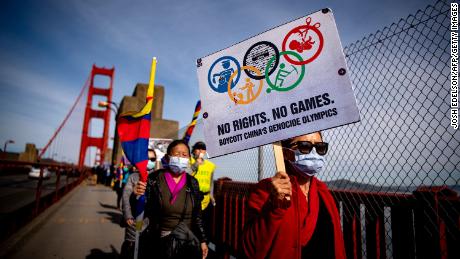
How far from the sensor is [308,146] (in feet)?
5.41

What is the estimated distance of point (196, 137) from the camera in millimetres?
6598

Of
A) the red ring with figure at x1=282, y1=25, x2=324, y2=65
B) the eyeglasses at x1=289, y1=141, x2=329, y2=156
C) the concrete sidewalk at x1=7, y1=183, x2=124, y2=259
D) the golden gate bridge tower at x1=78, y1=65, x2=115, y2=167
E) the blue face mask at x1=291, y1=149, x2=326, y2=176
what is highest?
the golden gate bridge tower at x1=78, y1=65, x2=115, y2=167

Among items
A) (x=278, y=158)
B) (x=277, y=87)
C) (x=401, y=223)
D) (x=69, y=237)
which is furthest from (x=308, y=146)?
(x=69, y=237)

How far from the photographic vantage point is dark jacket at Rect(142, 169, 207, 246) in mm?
2666

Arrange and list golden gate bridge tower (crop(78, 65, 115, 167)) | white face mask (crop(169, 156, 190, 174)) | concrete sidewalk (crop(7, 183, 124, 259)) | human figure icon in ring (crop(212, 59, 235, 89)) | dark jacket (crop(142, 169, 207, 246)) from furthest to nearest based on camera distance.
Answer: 1. golden gate bridge tower (crop(78, 65, 115, 167))
2. concrete sidewalk (crop(7, 183, 124, 259))
3. white face mask (crop(169, 156, 190, 174))
4. dark jacket (crop(142, 169, 207, 246))
5. human figure icon in ring (crop(212, 59, 235, 89))

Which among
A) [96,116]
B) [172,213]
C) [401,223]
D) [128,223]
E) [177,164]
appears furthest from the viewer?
[96,116]

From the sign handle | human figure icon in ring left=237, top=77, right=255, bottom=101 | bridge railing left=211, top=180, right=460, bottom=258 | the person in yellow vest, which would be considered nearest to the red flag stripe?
human figure icon in ring left=237, top=77, right=255, bottom=101

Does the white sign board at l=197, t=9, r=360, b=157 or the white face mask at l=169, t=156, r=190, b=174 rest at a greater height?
the white sign board at l=197, t=9, r=360, b=157

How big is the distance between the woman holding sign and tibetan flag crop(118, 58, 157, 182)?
1443mm

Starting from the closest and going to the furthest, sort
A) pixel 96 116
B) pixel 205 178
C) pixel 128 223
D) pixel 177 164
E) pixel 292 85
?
pixel 292 85
pixel 177 164
pixel 128 223
pixel 205 178
pixel 96 116

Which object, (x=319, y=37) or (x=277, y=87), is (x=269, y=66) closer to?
(x=277, y=87)

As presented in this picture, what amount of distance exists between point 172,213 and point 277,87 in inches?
67.1

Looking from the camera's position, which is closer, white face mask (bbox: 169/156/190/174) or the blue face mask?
the blue face mask

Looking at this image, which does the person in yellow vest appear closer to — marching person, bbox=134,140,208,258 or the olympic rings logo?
marching person, bbox=134,140,208,258
